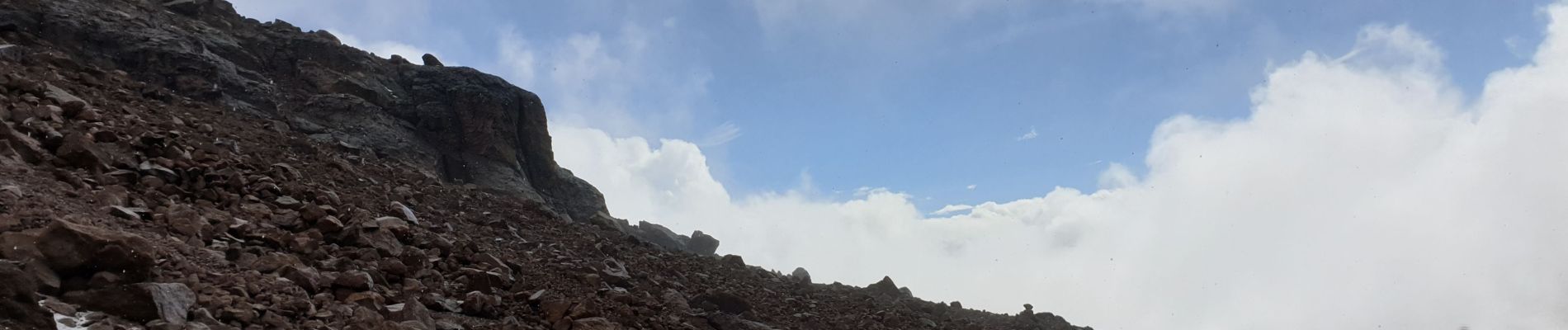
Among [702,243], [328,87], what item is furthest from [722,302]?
[702,243]

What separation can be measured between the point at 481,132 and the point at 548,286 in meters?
15.2

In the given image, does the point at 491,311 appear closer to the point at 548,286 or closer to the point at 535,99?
the point at 548,286

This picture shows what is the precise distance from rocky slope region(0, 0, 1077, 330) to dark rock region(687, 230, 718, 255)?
15181mm

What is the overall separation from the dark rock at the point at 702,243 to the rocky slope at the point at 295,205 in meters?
15.2

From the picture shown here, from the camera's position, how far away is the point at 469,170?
2295cm

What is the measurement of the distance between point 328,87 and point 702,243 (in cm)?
2406

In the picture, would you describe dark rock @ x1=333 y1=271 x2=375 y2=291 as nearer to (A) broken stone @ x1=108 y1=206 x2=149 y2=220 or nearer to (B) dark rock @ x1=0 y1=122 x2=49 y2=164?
(A) broken stone @ x1=108 y1=206 x2=149 y2=220

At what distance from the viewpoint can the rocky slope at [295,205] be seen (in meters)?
5.99

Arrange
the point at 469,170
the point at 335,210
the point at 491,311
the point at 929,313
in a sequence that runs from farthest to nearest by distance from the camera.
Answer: the point at 469,170, the point at 929,313, the point at 335,210, the point at 491,311

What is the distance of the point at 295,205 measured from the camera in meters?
9.74

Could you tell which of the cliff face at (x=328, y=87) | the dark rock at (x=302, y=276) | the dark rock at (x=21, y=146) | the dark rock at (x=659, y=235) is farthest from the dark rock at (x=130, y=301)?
the dark rock at (x=659, y=235)

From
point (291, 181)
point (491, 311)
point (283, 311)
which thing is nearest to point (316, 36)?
point (291, 181)

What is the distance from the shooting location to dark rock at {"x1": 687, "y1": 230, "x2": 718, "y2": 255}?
42.5 metres

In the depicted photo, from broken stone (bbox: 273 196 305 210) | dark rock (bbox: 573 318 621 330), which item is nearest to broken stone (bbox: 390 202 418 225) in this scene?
broken stone (bbox: 273 196 305 210)
